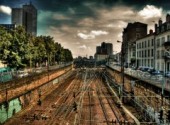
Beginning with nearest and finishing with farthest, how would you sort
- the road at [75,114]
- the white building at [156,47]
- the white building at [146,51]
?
1. the road at [75,114]
2. the white building at [156,47]
3. the white building at [146,51]

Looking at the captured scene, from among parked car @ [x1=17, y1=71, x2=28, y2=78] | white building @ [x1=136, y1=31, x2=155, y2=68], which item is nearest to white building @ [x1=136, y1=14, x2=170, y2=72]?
white building @ [x1=136, y1=31, x2=155, y2=68]

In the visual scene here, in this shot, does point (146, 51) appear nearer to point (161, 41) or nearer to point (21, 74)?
point (161, 41)

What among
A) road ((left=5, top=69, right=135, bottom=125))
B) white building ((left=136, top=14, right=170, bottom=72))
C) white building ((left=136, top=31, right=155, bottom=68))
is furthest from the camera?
white building ((left=136, top=31, right=155, bottom=68))

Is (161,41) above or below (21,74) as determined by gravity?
above

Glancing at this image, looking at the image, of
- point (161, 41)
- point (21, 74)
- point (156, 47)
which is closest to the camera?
point (21, 74)

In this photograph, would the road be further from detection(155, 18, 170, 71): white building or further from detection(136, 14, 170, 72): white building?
detection(155, 18, 170, 71): white building

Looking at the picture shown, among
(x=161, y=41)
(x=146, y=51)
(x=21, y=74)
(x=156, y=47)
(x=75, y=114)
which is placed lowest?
(x=75, y=114)

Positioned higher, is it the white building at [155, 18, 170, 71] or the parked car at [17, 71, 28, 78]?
the white building at [155, 18, 170, 71]

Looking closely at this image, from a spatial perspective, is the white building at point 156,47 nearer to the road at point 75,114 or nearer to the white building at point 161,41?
the white building at point 161,41

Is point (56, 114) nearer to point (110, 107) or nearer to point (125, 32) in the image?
point (110, 107)

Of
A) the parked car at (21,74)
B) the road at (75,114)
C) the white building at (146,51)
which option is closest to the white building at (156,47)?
the white building at (146,51)

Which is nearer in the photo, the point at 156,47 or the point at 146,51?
the point at 156,47

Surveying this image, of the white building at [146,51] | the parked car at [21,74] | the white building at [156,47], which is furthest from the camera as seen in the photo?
the white building at [146,51]

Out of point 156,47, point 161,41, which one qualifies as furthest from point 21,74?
point 156,47
